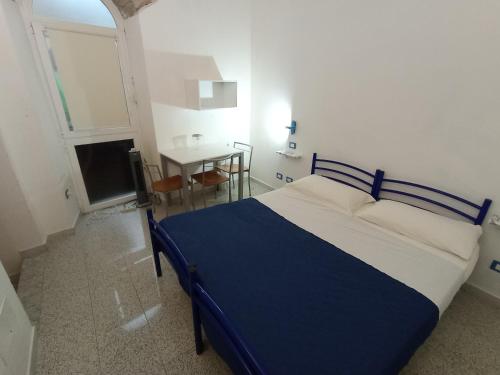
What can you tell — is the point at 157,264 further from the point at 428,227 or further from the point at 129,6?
the point at 129,6

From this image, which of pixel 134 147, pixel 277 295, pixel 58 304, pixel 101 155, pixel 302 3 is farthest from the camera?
pixel 134 147

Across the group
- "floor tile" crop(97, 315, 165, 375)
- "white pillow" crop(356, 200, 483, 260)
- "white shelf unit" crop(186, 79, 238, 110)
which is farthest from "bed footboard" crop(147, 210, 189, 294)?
"white shelf unit" crop(186, 79, 238, 110)

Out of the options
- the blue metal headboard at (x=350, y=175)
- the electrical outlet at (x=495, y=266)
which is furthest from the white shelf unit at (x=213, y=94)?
the electrical outlet at (x=495, y=266)

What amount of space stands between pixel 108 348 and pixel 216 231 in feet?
3.38

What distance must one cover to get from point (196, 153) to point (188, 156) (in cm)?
17

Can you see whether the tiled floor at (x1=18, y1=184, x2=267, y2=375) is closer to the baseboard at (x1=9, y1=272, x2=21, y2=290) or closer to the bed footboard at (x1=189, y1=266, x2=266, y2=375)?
the baseboard at (x1=9, y1=272, x2=21, y2=290)

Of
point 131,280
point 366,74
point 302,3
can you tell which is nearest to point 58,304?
point 131,280

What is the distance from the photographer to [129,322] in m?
1.73

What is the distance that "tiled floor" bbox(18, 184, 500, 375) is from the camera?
1485mm

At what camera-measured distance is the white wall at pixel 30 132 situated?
1.99m

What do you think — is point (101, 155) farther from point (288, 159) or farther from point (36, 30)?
point (288, 159)

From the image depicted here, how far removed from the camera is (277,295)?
1.35 m

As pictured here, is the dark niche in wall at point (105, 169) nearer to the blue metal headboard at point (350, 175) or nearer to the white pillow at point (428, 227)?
the blue metal headboard at point (350, 175)

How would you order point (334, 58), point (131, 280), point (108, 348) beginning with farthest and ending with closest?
point (334, 58), point (131, 280), point (108, 348)
